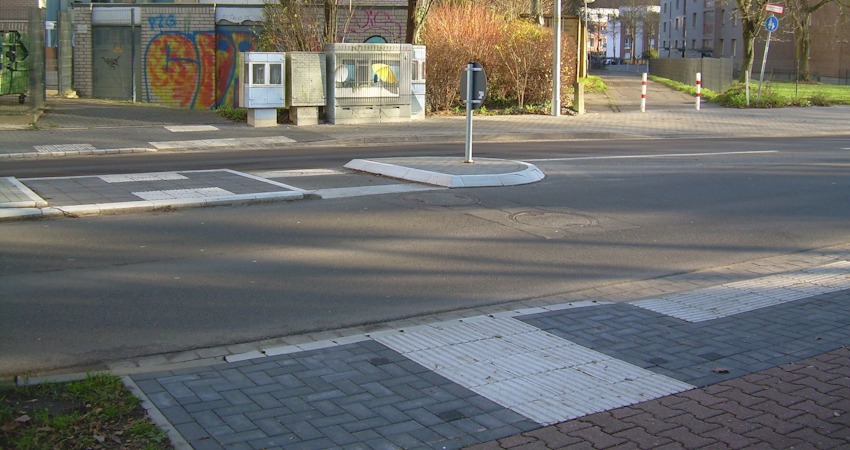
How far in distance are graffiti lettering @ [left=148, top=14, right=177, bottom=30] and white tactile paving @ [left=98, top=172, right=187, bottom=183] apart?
1509 centimetres

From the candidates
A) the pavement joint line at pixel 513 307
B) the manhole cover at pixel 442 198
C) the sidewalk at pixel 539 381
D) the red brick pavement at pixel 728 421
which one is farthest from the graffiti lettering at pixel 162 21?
the red brick pavement at pixel 728 421

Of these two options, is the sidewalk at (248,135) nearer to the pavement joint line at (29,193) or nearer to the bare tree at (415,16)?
the pavement joint line at (29,193)

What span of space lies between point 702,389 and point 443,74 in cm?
2096

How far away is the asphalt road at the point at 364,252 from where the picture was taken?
7.00 m

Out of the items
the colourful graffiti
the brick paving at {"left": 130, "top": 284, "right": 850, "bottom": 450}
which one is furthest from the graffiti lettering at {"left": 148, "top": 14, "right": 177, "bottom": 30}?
the brick paving at {"left": 130, "top": 284, "right": 850, "bottom": 450}

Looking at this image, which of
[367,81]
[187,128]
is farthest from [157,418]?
[367,81]

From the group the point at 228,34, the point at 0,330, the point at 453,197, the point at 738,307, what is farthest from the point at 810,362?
the point at 228,34

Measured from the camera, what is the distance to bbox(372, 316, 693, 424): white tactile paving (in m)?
5.37

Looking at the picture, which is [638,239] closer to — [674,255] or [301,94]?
[674,255]

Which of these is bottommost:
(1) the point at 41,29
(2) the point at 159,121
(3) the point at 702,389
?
(3) the point at 702,389

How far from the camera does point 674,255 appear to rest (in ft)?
31.4

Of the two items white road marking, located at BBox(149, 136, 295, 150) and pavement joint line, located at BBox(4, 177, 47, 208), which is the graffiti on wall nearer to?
white road marking, located at BBox(149, 136, 295, 150)

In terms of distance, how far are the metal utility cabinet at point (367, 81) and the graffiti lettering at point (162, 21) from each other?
7746 millimetres

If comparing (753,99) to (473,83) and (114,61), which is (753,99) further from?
(114,61)
